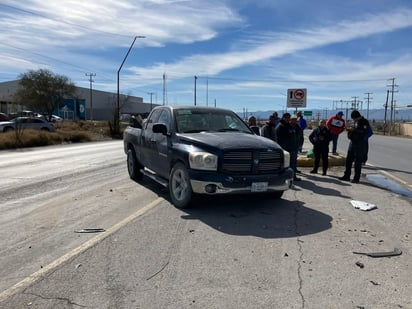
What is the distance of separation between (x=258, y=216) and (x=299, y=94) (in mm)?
12448

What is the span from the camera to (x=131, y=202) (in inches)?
307

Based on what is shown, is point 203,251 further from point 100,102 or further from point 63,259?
point 100,102

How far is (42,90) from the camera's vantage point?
65.3m

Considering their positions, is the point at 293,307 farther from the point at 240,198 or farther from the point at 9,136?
the point at 9,136

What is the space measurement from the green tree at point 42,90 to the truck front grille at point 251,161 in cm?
6181

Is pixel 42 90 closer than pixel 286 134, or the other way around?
pixel 286 134

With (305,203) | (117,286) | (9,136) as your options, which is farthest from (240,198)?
(9,136)

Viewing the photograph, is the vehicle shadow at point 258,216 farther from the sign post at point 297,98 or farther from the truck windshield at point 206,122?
the sign post at point 297,98

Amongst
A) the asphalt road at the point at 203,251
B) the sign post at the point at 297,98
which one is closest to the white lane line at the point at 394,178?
the asphalt road at the point at 203,251

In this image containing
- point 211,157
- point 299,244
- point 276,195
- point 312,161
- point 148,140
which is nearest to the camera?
point 299,244

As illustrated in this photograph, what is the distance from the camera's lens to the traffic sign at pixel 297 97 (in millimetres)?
18078

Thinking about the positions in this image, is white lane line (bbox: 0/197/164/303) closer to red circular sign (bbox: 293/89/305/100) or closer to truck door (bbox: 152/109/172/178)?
truck door (bbox: 152/109/172/178)

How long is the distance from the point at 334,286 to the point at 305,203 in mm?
3791

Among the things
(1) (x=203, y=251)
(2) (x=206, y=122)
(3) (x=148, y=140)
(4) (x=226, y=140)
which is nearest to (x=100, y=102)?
(3) (x=148, y=140)
